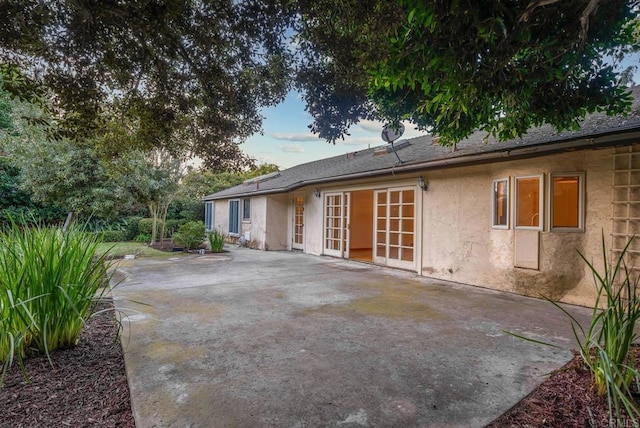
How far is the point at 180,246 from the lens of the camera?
1246 cm

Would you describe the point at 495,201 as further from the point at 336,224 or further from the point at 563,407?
the point at 336,224

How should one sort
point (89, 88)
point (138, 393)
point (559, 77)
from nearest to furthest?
point (138, 393), point (559, 77), point (89, 88)

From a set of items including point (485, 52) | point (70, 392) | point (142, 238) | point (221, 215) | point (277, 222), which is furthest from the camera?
point (221, 215)

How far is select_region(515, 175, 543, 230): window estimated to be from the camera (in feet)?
18.0

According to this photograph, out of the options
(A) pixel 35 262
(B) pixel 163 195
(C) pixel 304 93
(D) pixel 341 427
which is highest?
(C) pixel 304 93

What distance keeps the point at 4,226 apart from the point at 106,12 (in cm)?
230

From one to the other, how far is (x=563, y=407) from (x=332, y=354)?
5.81 feet

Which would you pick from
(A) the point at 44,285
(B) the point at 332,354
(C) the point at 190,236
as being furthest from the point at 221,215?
(B) the point at 332,354

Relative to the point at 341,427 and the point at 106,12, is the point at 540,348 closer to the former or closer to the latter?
the point at 341,427

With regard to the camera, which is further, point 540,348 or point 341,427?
point 540,348

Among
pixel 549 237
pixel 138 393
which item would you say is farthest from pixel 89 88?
pixel 549 237

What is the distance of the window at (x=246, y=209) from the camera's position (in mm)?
14246

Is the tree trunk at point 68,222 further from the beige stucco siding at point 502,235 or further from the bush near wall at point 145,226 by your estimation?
the beige stucco siding at point 502,235

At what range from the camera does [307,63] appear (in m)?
4.57
